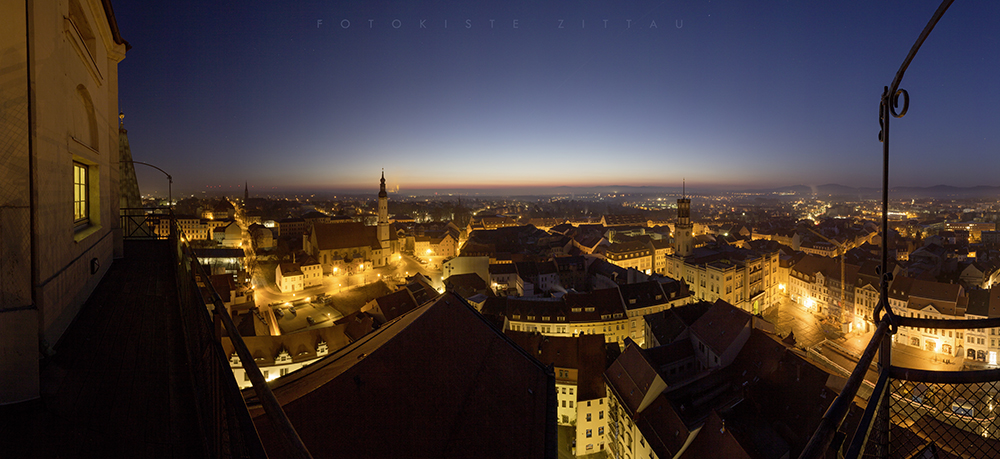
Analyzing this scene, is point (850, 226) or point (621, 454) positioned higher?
point (850, 226)

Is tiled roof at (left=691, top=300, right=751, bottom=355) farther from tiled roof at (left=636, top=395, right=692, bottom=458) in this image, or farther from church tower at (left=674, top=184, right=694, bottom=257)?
church tower at (left=674, top=184, right=694, bottom=257)

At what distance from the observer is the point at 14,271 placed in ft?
8.34

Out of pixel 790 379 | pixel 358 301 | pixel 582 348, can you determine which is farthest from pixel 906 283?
pixel 358 301

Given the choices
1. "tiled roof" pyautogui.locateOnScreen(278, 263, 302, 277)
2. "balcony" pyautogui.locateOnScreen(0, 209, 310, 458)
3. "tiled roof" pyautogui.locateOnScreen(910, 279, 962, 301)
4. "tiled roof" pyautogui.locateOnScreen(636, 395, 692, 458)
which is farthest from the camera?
"tiled roof" pyautogui.locateOnScreen(278, 263, 302, 277)

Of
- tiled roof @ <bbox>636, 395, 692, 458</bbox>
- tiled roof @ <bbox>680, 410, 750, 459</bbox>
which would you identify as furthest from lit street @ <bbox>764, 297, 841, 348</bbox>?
tiled roof @ <bbox>680, 410, 750, 459</bbox>

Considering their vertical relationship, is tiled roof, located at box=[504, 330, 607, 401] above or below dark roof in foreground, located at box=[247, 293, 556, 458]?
below

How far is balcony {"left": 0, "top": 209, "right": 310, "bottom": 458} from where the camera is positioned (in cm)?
151

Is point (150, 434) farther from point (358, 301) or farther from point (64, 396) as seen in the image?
point (358, 301)

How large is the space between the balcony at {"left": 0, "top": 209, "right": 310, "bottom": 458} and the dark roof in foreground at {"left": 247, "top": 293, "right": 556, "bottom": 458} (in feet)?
4.34

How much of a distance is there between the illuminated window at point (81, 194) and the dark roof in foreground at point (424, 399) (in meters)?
3.28

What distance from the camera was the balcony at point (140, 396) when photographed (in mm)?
1515

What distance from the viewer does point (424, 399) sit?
16.5 feet

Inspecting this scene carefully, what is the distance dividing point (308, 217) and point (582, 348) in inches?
2399

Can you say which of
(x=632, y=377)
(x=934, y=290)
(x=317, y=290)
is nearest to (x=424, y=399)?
(x=632, y=377)
